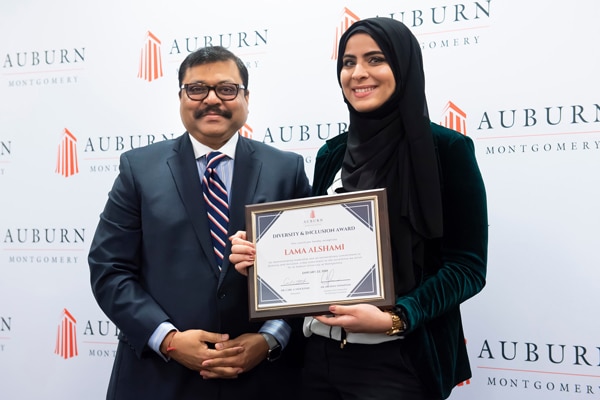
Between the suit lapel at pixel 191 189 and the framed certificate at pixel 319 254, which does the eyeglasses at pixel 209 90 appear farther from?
the framed certificate at pixel 319 254

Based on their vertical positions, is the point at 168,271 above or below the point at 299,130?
below

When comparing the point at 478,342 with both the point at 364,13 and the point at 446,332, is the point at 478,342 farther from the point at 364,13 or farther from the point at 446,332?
the point at 364,13

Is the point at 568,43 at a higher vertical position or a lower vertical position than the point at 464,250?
higher

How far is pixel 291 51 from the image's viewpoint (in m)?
2.40

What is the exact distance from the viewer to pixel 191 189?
1.71m

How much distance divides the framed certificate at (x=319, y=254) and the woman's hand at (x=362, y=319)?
22 mm

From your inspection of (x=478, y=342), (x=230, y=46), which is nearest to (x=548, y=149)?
(x=478, y=342)

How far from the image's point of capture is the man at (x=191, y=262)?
5.40 ft

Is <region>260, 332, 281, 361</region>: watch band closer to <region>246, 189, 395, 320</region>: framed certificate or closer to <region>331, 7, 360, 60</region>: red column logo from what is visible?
<region>246, 189, 395, 320</region>: framed certificate

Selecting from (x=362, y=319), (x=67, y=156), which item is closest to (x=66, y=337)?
(x=67, y=156)

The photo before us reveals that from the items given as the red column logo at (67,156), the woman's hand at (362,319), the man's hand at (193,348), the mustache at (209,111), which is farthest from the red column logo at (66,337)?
the woman's hand at (362,319)

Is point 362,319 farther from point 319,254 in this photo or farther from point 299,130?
point 299,130

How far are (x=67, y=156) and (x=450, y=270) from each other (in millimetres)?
1889

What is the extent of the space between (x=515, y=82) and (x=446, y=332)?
3.33 ft
